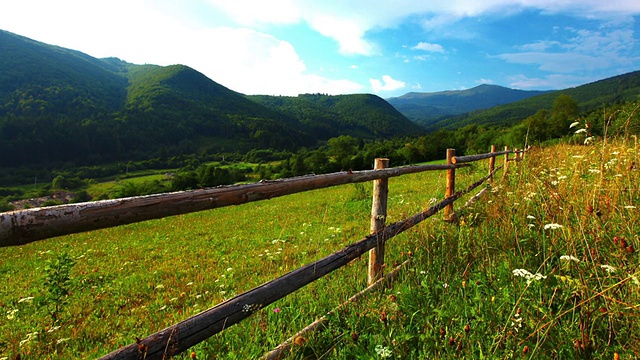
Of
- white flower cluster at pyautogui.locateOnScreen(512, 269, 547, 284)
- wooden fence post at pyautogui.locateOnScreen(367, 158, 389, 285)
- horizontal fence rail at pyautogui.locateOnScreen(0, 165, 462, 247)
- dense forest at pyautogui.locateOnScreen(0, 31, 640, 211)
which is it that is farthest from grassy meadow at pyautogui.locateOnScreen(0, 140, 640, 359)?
dense forest at pyautogui.locateOnScreen(0, 31, 640, 211)

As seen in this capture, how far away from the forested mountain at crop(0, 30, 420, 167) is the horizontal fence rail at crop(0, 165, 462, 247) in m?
145

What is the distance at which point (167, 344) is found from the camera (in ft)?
4.97

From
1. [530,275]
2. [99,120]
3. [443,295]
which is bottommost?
[443,295]

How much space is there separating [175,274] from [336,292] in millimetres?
3926

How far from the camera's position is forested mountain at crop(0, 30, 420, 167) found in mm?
116875

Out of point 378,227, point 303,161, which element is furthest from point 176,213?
point 303,161

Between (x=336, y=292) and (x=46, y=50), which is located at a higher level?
(x=46, y=50)

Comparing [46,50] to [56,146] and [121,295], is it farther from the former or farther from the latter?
[121,295]

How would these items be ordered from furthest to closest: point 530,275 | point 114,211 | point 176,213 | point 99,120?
point 99,120 < point 530,275 < point 176,213 < point 114,211

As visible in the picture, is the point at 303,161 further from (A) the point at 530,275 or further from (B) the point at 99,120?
(B) the point at 99,120

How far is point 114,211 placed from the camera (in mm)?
1376

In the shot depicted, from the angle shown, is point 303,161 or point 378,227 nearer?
point 378,227

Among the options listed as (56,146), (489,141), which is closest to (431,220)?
(489,141)

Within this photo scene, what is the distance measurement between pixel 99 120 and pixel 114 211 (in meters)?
167
